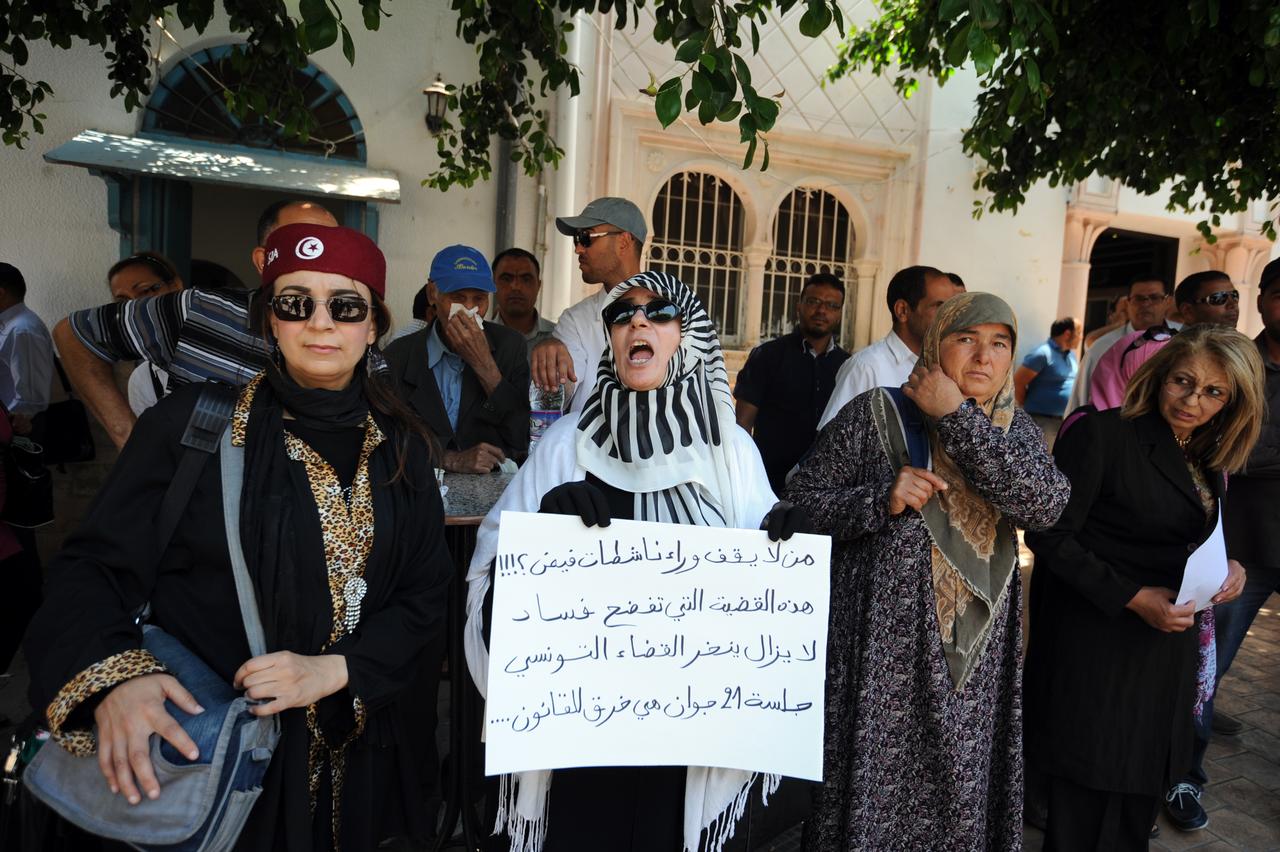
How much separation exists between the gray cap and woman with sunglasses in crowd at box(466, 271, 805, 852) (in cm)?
A: 140

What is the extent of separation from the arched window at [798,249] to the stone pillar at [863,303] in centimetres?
17

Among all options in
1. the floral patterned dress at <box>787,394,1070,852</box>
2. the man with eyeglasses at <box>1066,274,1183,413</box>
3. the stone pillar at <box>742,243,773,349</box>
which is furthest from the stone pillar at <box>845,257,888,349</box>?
the floral patterned dress at <box>787,394,1070,852</box>

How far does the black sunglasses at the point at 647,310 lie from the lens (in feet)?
6.79

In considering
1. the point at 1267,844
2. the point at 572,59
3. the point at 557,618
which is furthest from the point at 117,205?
the point at 1267,844

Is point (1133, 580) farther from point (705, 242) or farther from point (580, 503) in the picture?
point (705, 242)

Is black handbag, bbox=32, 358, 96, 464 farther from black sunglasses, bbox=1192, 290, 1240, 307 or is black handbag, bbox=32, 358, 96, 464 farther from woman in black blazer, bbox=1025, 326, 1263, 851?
black sunglasses, bbox=1192, 290, 1240, 307

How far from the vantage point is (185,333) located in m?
2.18

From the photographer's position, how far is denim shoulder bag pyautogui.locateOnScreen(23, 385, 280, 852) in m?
1.42

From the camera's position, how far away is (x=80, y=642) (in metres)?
1.48

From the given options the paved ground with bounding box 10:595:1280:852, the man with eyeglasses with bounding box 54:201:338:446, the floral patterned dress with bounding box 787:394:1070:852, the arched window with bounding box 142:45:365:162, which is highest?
the arched window with bounding box 142:45:365:162

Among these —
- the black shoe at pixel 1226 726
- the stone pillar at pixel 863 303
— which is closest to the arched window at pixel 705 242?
the stone pillar at pixel 863 303

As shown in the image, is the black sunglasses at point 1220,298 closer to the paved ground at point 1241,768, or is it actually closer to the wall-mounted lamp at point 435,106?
the paved ground at point 1241,768

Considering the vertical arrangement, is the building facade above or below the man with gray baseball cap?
above

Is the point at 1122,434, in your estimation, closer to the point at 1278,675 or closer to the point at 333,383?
the point at 333,383
